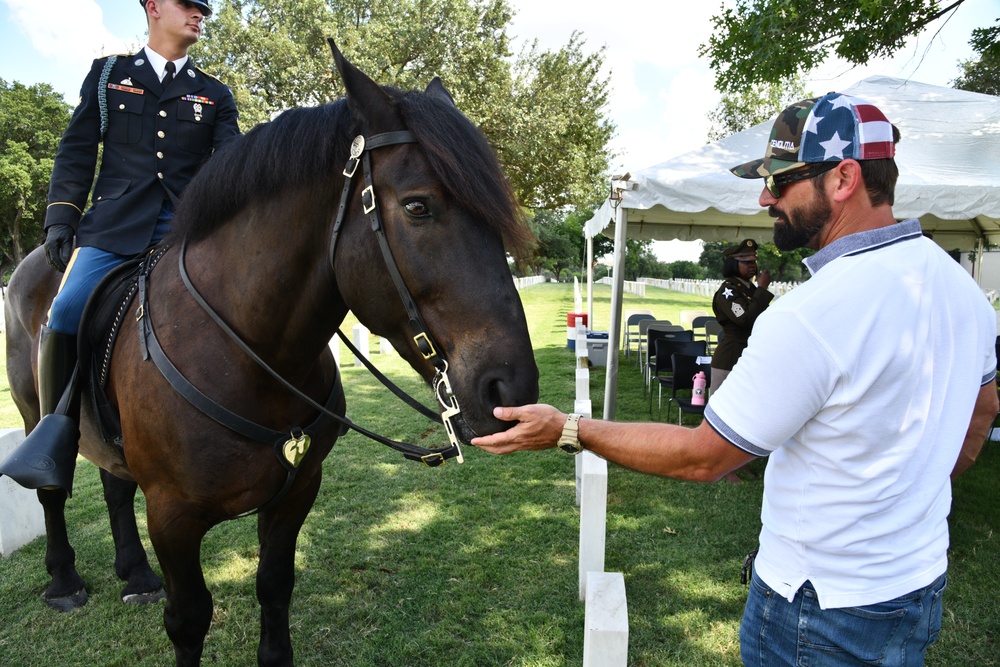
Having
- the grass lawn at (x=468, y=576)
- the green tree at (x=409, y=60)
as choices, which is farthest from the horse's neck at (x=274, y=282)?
the green tree at (x=409, y=60)

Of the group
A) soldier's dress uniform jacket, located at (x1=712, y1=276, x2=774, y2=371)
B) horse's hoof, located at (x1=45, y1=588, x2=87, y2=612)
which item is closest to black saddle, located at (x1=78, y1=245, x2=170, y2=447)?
horse's hoof, located at (x1=45, y1=588, x2=87, y2=612)

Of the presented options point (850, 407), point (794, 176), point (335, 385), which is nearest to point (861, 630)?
point (850, 407)

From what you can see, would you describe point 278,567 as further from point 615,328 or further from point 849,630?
point 615,328

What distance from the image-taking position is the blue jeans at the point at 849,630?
1414 millimetres

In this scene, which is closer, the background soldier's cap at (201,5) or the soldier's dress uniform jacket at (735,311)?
the background soldier's cap at (201,5)

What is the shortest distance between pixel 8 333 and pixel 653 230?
9.48 metres

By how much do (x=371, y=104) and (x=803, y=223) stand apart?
1368 mm

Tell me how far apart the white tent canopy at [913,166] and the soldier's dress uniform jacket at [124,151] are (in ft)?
15.6

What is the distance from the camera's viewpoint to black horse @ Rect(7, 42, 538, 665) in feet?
5.84

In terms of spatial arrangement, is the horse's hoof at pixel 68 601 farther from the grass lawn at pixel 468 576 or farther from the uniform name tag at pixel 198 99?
the uniform name tag at pixel 198 99

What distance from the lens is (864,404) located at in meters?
1.32

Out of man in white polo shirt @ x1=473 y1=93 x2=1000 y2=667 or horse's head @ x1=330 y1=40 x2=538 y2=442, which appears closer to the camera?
man in white polo shirt @ x1=473 y1=93 x2=1000 y2=667

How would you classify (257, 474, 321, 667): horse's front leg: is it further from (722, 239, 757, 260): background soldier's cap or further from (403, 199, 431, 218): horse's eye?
(722, 239, 757, 260): background soldier's cap

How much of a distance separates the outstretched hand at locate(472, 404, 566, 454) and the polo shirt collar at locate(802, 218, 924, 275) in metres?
0.81
